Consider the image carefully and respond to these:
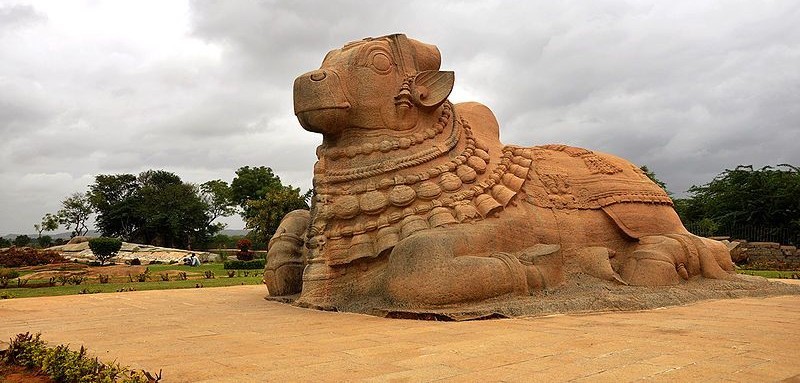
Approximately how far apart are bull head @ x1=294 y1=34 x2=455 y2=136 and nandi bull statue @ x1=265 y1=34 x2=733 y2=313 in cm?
1

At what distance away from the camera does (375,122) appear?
6582 millimetres

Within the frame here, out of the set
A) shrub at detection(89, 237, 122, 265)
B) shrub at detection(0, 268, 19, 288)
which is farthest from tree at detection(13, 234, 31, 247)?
shrub at detection(0, 268, 19, 288)

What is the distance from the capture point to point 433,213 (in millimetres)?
6094

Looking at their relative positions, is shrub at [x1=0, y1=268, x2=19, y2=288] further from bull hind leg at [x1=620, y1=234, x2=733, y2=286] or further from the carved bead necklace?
bull hind leg at [x1=620, y1=234, x2=733, y2=286]

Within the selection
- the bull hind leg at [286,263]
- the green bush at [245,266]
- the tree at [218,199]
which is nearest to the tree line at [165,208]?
the tree at [218,199]

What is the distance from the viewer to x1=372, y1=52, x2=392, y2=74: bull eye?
6559 mm

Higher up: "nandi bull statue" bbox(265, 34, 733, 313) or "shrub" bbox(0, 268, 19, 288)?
"nandi bull statue" bbox(265, 34, 733, 313)

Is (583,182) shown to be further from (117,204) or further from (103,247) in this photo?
(117,204)

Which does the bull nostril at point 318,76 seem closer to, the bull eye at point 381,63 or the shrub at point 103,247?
the bull eye at point 381,63

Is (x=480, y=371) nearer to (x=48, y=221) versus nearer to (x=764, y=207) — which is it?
(x=764, y=207)

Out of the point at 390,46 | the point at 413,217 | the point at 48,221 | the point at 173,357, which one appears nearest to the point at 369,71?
the point at 390,46

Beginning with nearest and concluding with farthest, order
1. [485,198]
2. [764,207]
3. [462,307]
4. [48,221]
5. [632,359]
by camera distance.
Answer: [632,359], [462,307], [485,198], [764,207], [48,221]

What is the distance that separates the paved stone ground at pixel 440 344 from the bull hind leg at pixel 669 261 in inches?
24.1

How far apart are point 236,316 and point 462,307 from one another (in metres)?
2.21
